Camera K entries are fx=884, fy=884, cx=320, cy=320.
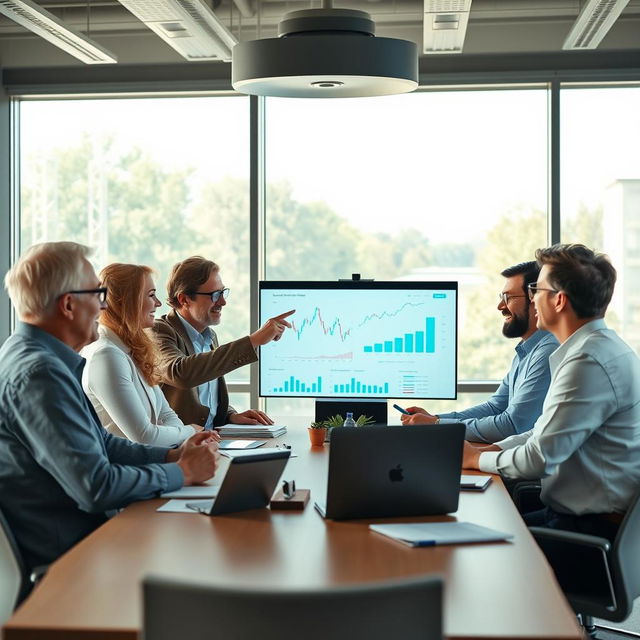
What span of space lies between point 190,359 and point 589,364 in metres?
1.70

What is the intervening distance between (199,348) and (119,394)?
1043mm

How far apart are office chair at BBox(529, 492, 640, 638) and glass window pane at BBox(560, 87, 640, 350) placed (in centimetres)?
316

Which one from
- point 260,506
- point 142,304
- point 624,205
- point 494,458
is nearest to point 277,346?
point 142,304

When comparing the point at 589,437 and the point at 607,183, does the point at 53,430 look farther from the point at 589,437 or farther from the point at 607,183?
the point at 607,183

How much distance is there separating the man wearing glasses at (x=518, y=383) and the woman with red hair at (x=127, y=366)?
0.94 meters

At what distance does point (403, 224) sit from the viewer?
5.58 meters

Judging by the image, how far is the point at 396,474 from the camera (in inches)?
85.4

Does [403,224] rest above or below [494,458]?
above

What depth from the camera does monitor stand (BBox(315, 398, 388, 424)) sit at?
358 cm

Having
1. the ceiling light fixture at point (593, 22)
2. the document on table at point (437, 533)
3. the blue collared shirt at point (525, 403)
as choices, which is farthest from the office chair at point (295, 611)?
the ceiling light fixture at point (593, 22)

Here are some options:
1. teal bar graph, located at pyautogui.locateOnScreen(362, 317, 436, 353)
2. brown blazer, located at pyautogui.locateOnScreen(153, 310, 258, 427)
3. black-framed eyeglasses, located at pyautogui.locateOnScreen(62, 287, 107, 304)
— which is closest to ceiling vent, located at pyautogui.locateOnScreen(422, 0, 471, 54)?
teal bar graph, located at pyautogui.locateOnScreen(362, 317, 436, 353)

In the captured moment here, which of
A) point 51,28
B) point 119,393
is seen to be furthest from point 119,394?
point 51,28

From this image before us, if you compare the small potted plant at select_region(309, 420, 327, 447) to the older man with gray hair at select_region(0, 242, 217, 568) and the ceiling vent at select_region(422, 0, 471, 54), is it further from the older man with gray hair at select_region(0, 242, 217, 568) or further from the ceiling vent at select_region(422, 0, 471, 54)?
the ceiling vent at select_region(422, 0, 471, 54)

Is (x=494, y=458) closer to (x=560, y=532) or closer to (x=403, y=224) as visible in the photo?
(x=560, y=532)
